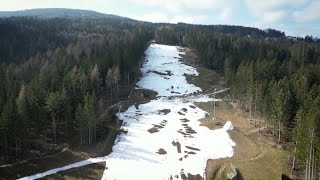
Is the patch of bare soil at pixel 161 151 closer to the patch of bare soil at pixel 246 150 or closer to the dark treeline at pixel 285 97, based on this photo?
the patch of bare soil at pixel 246 150

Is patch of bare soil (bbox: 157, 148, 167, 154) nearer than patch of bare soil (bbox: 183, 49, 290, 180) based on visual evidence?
No

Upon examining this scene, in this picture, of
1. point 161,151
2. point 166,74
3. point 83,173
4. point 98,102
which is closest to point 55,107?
point 98,102

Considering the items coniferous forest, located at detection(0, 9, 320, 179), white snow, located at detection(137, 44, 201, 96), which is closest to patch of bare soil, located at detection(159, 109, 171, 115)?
coniferous forest, located at detection(0, 9, 320, 179)

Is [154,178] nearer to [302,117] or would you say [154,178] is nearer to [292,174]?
[292,174]

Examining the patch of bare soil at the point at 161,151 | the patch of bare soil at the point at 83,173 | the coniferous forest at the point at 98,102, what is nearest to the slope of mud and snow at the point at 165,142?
the patch of bare soil at the point at 161,151

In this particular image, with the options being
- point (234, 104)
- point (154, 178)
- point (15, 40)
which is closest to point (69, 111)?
point (154, 178)

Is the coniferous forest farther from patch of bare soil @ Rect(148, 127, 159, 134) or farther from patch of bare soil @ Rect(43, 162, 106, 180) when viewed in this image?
patch of bare soil @ Rect(148, 127, 159, 134)

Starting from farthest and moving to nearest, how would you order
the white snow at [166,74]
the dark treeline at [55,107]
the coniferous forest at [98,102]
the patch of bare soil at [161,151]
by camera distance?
the white snow at [166,74] → the patch of bare soil at [161,151] → the dark treeline at [55,107] → the coniferous forest at [98,102]

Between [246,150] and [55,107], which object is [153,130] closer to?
[246,150]
